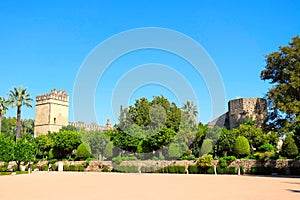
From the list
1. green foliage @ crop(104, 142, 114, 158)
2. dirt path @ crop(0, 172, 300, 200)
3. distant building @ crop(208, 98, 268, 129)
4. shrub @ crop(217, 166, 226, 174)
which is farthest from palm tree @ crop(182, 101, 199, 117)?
dirt path @ crop(0, 172, 300, 200)

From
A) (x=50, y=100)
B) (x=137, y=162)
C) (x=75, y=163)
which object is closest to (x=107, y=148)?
(x=75, y=163)

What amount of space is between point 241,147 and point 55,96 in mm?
43157

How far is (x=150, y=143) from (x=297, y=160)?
16.6 meters

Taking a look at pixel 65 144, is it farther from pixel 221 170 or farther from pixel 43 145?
pixel 221 170

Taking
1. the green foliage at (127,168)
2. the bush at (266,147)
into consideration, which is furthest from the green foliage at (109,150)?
the bush at (266,147)

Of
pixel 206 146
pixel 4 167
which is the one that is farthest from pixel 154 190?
pixel 4 167

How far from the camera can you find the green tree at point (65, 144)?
42.2 metres

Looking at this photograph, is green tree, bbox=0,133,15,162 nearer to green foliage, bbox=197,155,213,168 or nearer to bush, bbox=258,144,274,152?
green foliage, bbox=197,155,213,168

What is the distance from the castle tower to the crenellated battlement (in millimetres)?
35883

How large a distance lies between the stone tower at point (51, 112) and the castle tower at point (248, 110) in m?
35.0

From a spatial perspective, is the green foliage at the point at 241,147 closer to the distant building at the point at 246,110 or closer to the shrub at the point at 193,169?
the shrub at the point at 193,169

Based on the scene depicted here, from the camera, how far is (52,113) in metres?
64.2

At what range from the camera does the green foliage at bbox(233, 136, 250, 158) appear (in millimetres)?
32281

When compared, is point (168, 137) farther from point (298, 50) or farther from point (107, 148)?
point (298, 50)
